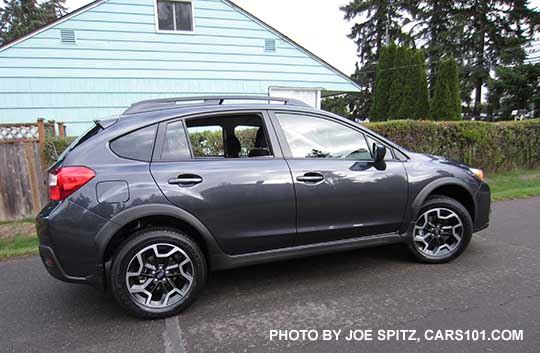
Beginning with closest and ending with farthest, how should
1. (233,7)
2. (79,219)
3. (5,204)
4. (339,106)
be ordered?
(79,219)
(5,204)
(233,7)
(339,106)

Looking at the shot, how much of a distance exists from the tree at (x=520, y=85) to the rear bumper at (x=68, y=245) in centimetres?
1954

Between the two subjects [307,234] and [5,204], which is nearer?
[307,234]

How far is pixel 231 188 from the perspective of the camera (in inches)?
107

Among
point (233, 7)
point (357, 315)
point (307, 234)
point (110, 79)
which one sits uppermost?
point (233, 7)

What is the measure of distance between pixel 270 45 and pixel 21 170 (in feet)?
21.1

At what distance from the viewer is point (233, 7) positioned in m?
8.58

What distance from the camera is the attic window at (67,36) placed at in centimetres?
754

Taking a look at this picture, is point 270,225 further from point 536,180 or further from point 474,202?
point 536,180

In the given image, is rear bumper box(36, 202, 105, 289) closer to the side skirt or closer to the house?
the side skirt

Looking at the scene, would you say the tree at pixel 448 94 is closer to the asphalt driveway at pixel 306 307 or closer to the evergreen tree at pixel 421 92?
the evergreen tree at pixel 421 92

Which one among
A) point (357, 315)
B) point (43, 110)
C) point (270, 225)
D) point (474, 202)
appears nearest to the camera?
point (357, 315)

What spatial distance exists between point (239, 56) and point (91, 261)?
7428 millimetres

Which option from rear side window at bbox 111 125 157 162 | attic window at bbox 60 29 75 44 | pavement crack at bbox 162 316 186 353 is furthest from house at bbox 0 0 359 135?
pavement crack at bbox 162 316 186 353

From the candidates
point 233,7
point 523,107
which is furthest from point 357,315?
point 523,107
